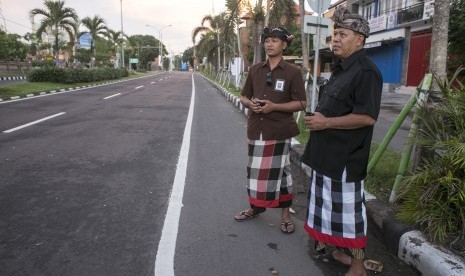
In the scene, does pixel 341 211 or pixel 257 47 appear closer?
pixel 341 211

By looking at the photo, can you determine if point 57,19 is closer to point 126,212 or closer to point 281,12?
point 281,12

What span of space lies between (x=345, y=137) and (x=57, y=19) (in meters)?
31.2

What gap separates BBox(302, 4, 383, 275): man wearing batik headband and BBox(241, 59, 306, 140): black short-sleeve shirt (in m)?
0.66

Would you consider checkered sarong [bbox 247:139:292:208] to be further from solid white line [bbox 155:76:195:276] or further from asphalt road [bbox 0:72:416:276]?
solid white line [bbox 155:76:195:276]

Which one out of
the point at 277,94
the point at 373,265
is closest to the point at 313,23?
the point at 277,94

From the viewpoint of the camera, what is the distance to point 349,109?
264 centimetres

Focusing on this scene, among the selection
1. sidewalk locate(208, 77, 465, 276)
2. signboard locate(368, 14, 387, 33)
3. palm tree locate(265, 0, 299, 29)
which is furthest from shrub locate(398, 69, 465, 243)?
signboard locate(368, 14, 387, 33)

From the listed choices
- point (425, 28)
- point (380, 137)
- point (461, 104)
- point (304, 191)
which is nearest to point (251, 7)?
point (425, 28)

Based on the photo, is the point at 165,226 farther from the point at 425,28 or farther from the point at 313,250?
the point at 425,28

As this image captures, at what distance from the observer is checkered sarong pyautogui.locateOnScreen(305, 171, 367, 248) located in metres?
2.76

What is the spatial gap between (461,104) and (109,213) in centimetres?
334

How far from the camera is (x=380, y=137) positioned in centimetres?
816

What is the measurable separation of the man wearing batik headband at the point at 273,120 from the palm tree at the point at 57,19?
29.5 m

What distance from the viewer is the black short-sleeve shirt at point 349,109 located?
100 inches
